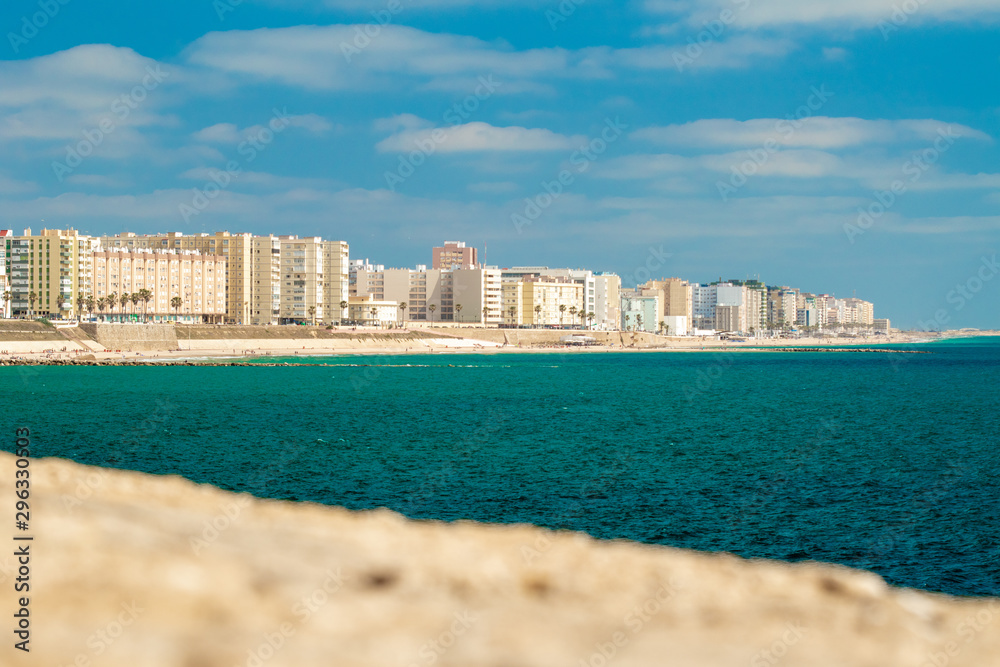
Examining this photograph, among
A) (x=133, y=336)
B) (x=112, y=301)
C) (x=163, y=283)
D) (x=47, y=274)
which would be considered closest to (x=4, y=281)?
(x=47, y=274)

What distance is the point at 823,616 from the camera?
8.35 m

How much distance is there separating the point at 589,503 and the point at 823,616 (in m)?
18.0

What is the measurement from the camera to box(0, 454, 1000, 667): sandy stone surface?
6.27 m

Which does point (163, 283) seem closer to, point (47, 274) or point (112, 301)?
point (112, 301)

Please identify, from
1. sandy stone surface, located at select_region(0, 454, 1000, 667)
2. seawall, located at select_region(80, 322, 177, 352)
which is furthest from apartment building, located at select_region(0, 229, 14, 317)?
sandy stone surface, located at select_region(0, 454, 1000, 667)

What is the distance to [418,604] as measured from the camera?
7375 mm

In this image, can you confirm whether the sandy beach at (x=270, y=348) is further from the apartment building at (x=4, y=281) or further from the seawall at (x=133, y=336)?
the apartment building at (x=4, y=281)

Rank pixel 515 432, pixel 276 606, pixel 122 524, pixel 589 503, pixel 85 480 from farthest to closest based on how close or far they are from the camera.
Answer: pixel 515 432 < pixel 589 503 < pixel 85 480 < pixel 122 524 < pixel 276 606

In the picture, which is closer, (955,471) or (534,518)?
(534,518)

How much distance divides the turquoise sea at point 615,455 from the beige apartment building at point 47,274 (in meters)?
102

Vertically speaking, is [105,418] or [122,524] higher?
[122,524]

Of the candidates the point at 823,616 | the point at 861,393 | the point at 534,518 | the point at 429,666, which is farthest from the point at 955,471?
the point at 861,393

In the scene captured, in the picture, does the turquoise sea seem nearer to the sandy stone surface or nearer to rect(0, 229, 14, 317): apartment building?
the sandy stone surface

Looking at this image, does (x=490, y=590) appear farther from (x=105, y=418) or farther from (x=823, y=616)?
(x=105, y=418)
